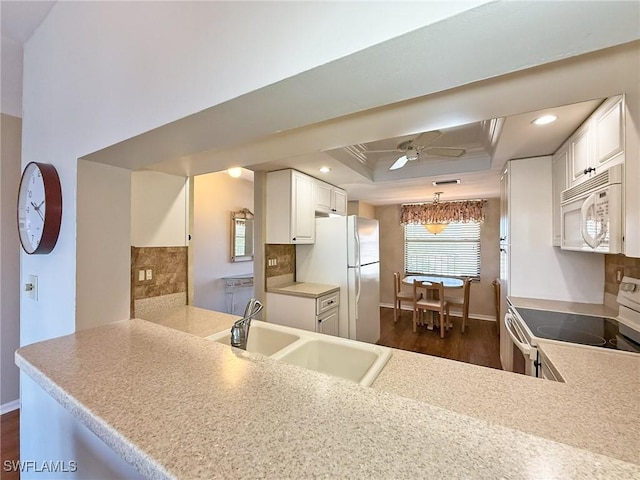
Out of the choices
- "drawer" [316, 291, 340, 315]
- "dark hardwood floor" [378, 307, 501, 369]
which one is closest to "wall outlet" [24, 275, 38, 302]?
"drawer" [316, 291, 340, 315]

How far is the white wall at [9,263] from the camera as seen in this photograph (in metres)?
A: 2.33

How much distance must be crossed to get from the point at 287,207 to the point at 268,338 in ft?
5.30

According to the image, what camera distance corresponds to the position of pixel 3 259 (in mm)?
2326

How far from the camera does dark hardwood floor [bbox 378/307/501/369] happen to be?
11.3 feet

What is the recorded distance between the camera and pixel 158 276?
2018mm

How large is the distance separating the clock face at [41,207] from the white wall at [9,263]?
137 cm

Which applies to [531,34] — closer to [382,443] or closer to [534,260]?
[382,443]

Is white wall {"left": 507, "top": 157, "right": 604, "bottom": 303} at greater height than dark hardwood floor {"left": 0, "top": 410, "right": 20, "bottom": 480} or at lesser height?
greater

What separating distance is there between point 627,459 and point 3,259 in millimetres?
3847

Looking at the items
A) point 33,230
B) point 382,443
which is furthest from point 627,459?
point 33,230

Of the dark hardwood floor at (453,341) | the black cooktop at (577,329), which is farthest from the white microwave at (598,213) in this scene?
the dark hardwood floor at (453,341)

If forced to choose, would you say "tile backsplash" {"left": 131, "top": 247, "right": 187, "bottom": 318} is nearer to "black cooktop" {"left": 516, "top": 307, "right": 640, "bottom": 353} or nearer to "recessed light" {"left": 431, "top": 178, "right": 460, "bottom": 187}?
"black cooktop" {"left": 516, "top": 307, "right": 640, "bottom": 353}

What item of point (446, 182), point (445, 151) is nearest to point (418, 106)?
point (445, 151)

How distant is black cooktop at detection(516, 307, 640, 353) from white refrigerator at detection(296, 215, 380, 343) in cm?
161
